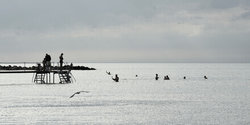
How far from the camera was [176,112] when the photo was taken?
158ft

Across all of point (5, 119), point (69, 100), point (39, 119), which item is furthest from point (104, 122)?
point (69, 100)

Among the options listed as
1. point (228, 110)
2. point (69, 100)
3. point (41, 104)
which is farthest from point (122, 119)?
point (69, 100)

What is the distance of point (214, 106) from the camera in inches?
2158

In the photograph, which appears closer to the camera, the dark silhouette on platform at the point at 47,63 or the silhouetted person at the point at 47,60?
the silhouetted person at the point at 47,60

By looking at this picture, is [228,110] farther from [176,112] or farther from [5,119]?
[5,119]

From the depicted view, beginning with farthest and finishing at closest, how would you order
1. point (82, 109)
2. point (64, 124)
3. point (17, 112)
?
point (82, 109) → point (17, 112) → point (64, 124)

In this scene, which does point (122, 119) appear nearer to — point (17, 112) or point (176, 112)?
point (176, 112)

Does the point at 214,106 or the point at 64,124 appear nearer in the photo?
the point at 64,124

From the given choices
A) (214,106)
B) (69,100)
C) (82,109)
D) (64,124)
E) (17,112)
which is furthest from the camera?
(69,100)

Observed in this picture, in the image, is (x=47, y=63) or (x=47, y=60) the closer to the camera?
(x=47, y=60)

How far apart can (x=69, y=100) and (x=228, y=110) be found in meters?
21.5

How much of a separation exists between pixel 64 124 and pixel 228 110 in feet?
61.5

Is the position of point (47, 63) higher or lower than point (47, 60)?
lower

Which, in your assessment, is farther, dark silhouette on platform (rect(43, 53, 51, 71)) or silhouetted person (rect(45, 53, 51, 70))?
dark silhouette on platform (rect(43, 53, 51, 71))
